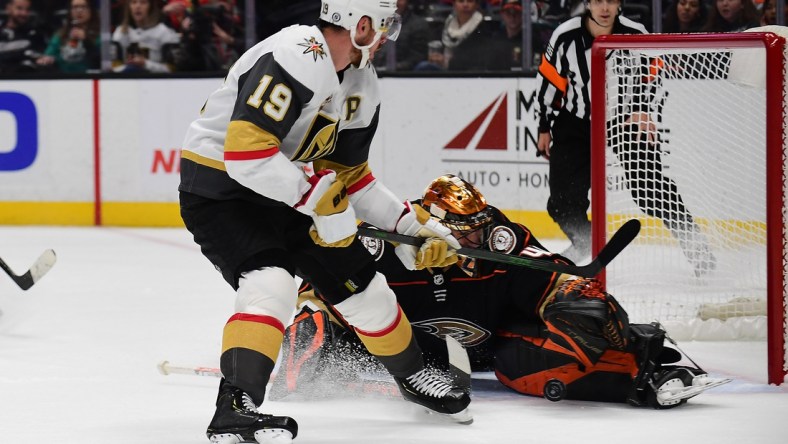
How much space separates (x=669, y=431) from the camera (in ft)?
9.55

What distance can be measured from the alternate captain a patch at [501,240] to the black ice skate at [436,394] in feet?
1.21

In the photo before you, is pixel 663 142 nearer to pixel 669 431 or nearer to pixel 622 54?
pixel 622 54

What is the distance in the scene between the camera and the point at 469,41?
6.28 m

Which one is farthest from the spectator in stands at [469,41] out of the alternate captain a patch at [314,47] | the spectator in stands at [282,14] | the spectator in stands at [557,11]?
the alternate captain a patch at [314,47]

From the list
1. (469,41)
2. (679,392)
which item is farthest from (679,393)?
(469,41)

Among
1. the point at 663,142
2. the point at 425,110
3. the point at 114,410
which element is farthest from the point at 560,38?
the point at 114,410

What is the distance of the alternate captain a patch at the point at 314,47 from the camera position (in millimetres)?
2660

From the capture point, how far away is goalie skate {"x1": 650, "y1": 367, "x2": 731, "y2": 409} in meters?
3.08

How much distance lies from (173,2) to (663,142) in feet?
11.0

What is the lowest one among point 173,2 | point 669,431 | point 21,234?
point 669,431

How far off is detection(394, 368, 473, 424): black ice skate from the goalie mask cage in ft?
2.86

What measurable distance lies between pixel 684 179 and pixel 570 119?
84 centimetres

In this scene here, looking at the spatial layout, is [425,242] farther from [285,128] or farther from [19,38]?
[19,38]

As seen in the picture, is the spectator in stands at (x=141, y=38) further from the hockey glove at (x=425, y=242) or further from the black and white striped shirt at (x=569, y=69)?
the hockey glove at (x=425, y=242)
